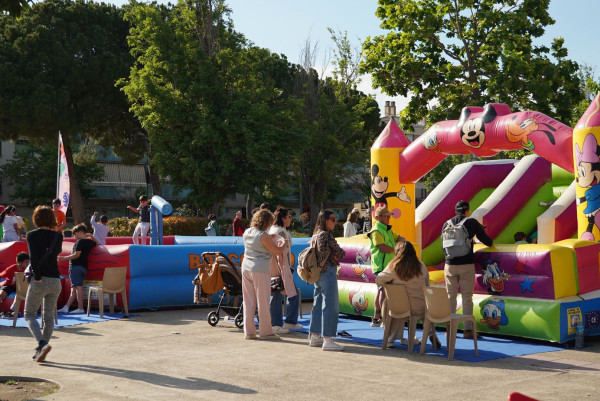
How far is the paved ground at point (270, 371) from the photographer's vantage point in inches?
268

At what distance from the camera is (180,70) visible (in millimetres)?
31062

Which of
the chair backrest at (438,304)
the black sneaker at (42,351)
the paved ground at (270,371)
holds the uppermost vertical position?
the chair backrest at (438,304)

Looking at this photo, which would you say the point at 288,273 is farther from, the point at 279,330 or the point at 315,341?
the point at 315,341

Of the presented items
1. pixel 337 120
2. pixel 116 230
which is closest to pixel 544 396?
pixel 116 230

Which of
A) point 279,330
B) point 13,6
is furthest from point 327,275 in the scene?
point 13,6

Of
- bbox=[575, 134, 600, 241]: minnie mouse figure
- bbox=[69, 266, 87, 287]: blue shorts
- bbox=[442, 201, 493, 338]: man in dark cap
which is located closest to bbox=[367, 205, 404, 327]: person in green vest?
bbox=[442, 201, 493, 338]: man in dark cap

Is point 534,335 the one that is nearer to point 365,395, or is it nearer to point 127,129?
point 365,395

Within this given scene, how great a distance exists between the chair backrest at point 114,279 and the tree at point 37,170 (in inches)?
1235

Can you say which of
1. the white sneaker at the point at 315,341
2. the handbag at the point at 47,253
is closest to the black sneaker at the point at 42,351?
the handbag at the point at 47,253

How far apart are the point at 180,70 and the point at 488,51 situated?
525 inches

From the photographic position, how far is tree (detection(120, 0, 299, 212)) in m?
30.3

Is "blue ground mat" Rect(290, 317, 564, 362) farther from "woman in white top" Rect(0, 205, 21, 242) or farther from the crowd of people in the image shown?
"woman in white top" Rect(0, 205, 21, 242)

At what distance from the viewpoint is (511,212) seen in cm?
1345

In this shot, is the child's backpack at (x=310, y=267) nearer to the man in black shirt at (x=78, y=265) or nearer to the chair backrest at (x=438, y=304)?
the chair backrest at (x=438, y=304)
